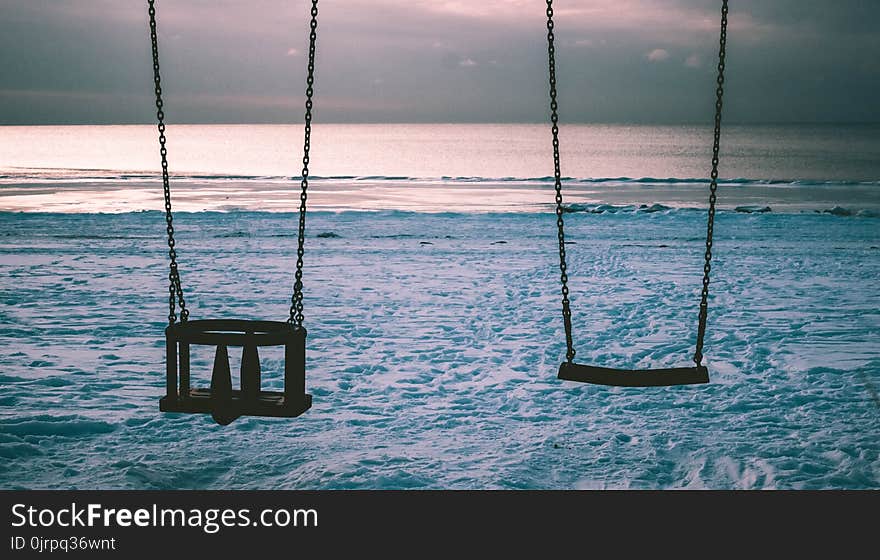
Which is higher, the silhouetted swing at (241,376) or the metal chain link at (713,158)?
the metal chain link at (713,158)

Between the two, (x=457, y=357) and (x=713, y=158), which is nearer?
(x=713, y=158)

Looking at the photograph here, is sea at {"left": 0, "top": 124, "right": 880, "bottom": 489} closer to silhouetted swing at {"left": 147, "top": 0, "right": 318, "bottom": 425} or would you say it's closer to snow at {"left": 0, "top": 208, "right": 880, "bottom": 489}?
snow at {"left": 0, "top": 208, "right": 880, "bottom": 489}

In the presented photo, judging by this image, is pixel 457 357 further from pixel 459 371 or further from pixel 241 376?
pixel 241 376

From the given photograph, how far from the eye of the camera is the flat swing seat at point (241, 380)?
4.12m

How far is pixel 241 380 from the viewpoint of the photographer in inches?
165

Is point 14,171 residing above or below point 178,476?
above

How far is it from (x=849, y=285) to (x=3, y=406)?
10.4m

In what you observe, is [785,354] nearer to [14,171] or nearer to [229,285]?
[229,285]

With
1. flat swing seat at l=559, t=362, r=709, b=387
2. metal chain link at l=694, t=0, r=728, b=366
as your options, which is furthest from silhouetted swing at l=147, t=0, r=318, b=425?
metal chain link at l=694, t=0, r=728, b=366

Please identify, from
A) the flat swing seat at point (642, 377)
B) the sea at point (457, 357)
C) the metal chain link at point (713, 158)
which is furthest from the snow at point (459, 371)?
the metal chain link at point (713, 158)

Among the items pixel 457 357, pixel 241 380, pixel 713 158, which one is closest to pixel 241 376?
pixel 241 380

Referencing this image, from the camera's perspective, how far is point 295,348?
4184 millimetres

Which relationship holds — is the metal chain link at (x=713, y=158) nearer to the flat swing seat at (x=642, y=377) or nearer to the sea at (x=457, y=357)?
the flat swing seat at (x=642, y=377)
